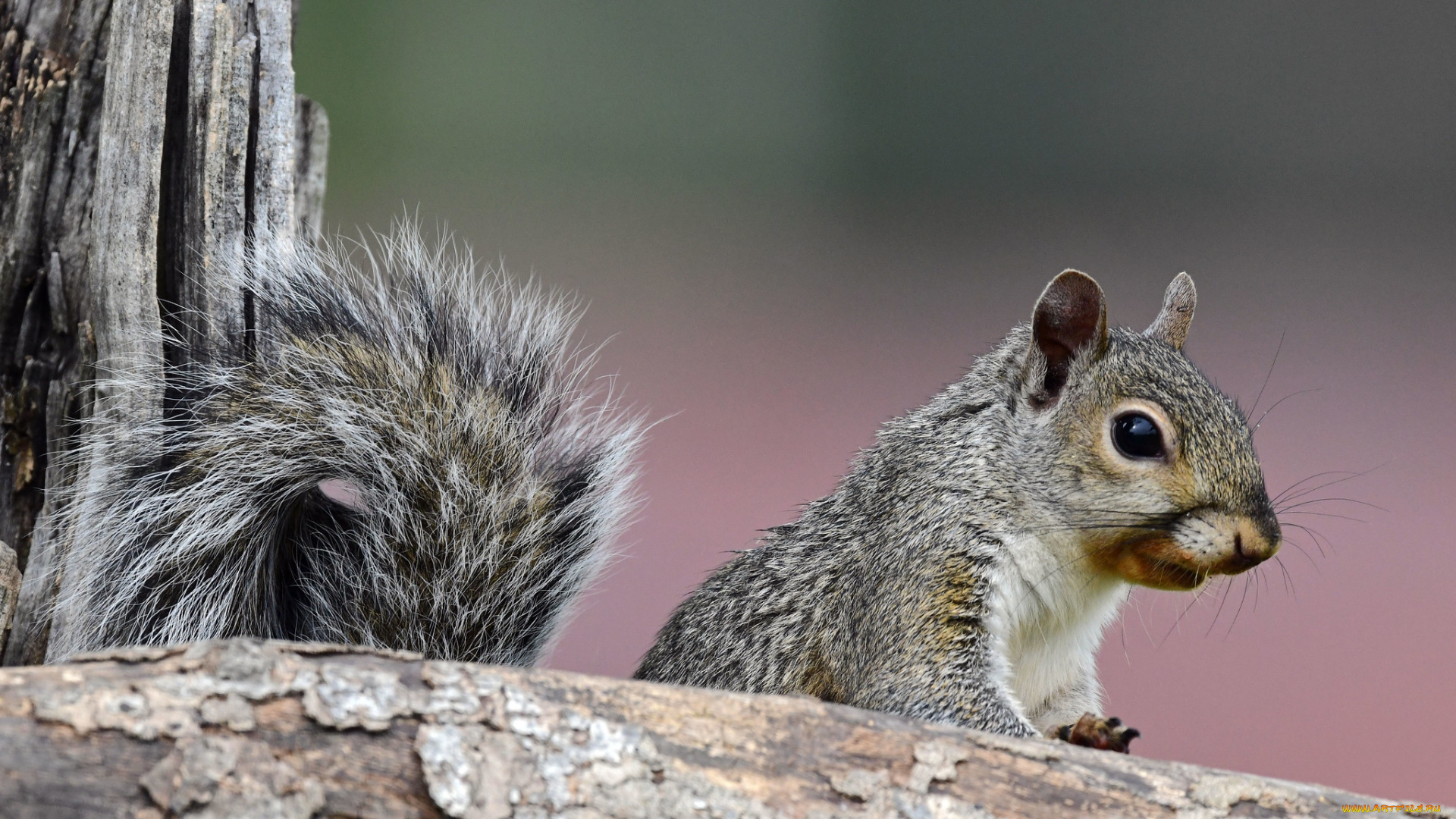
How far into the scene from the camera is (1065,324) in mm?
1130

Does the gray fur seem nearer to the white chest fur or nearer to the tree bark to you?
the white chest fur

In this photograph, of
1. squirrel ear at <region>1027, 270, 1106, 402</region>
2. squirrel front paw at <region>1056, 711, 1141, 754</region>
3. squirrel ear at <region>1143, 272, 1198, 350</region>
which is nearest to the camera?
squirrel front paw at <region>1056, 711, 1141, 754</region>

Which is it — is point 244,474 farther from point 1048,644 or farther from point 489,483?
point 1048,644

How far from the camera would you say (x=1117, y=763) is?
0.89 metres

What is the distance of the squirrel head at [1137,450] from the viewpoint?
1021mm

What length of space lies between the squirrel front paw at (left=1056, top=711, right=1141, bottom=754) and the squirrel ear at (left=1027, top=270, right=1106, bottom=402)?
33 centimetres

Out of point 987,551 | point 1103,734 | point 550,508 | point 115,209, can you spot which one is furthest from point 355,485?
point 1103,734

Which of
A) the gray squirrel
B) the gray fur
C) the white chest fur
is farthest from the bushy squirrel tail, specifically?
the white chest fur

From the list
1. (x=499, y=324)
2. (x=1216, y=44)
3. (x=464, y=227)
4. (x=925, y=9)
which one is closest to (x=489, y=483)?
(x=499, y=324)

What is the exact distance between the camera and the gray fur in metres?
1.05

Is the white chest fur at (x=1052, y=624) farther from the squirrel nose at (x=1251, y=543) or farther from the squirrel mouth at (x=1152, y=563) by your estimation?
the squirrel nose at (x=1251, y=543)

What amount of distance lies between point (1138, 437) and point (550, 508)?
1.95ft

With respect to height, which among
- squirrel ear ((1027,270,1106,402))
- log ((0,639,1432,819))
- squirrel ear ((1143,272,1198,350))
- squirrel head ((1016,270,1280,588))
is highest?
squirrel ear ((1143,272,1198,350))

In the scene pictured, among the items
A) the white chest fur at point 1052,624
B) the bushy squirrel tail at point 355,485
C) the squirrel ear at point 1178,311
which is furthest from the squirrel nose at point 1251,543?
the bushy squirrel tail at point 355,485
